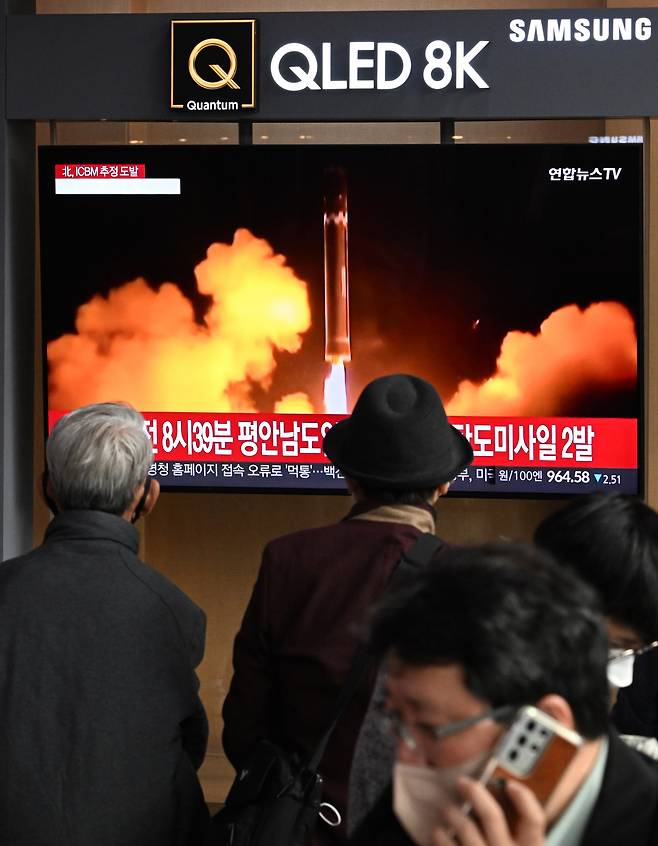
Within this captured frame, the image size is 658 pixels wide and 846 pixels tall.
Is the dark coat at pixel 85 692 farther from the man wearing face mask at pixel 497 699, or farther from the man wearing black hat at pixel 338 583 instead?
the man wearing face mask at pixel 497 699

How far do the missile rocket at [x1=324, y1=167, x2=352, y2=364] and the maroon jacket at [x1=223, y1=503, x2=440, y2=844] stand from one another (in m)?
2.26

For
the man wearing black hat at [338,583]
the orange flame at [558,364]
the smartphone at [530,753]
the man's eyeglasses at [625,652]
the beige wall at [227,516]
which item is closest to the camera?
the smartphone at [530,753]

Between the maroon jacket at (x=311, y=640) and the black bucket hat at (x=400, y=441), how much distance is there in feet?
0.24

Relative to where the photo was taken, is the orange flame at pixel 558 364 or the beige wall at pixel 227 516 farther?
the beige wall at pixel 227 516

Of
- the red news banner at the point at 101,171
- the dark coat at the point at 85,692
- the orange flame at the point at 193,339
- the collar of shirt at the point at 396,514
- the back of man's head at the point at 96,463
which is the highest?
the red news banner at the point at 101,171

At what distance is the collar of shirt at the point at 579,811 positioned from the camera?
1133mm

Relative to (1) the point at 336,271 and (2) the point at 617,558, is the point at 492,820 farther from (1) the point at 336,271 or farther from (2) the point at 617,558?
(1) the point at 336,271

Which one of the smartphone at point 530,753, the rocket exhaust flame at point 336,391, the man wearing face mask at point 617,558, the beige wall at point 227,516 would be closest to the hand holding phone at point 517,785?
the smartphone at point 530,753

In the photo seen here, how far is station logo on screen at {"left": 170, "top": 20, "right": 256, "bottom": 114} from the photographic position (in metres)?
4.41

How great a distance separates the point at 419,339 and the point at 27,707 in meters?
2.53

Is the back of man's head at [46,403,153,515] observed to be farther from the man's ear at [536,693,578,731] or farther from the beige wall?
the beige wall

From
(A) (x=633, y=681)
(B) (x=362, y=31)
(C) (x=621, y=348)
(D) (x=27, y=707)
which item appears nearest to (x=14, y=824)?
(D) (x=27, y=707)

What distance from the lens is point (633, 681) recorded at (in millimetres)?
2023

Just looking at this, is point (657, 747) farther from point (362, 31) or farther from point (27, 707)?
point (362, 31)
